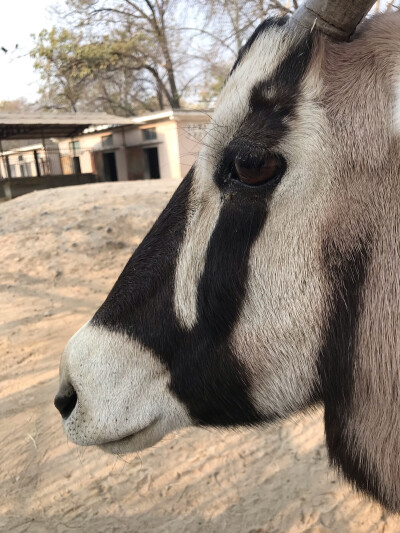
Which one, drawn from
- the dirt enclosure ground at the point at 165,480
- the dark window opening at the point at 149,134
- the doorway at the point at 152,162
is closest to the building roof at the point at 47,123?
the dark window opening at the point at 149,134

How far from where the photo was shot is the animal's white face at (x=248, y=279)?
1298 millimetres

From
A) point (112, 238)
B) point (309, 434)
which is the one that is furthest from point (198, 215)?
point (112, 238)

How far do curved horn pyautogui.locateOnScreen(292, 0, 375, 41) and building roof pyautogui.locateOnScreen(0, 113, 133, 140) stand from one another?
2287 centimetres

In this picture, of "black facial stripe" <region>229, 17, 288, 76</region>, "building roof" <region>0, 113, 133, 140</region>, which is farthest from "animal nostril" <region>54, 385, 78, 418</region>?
"building roof" <region>0, 113, 133, 140</region>

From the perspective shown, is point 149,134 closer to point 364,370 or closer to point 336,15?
point 336,15

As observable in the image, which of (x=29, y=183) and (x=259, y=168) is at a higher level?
(x=259, y=168)

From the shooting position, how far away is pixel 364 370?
1368mm

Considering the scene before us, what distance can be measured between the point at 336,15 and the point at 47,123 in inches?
930

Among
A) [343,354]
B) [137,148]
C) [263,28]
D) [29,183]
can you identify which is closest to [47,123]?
[29,183]

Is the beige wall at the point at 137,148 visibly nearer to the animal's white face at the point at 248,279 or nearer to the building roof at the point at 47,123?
the building roof at the point at 47,123

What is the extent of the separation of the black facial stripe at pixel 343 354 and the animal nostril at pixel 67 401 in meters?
0.87

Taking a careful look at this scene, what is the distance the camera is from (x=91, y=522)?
2.95 m

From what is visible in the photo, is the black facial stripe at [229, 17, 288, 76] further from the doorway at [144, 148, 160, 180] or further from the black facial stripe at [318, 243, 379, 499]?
the doorway at [144, 148, 160, 180]

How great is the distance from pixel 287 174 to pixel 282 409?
76 cm
